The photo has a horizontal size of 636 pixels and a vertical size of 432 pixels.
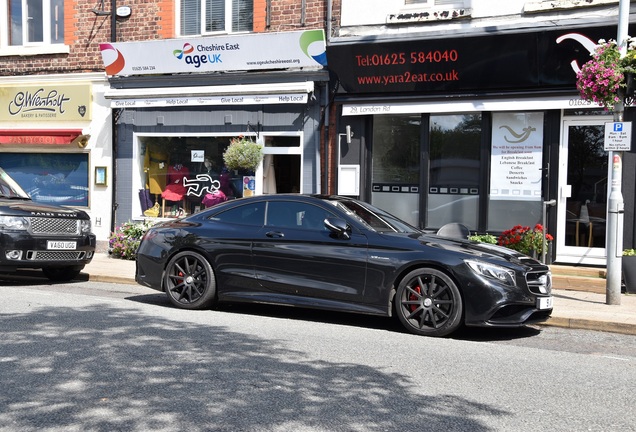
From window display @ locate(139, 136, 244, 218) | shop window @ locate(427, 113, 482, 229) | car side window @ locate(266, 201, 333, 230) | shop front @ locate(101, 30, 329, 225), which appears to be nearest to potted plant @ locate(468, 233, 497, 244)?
shop window @ locate(427, 113, 482, 229)

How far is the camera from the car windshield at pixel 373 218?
8328 mm

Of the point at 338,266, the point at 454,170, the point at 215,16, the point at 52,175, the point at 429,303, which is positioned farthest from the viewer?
the point at 52,175

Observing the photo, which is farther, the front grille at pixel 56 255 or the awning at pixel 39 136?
the awning at pixel 39 136

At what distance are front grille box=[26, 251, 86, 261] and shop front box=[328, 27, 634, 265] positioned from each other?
17.3 feet

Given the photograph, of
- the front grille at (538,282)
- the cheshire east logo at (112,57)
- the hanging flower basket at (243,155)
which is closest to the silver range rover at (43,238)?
the hanging flower basket at (243,155)

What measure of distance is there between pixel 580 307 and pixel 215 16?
383 inches

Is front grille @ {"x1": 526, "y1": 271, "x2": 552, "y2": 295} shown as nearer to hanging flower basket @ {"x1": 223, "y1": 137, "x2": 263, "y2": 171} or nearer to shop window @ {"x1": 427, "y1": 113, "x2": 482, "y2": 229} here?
shop window @ {"x1": 427, "y1": 113, "x2": 482, "y2": 229}

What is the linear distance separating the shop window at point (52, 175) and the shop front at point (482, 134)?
20.7ft

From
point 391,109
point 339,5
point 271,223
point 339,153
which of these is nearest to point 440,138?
point 391,109

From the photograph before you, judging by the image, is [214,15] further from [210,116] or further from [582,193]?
[582,193]

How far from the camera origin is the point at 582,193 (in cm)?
1243

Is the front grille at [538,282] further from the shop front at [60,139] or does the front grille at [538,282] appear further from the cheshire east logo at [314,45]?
the shop front at [60,139]

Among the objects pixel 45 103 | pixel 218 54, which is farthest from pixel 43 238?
pixel 45 103

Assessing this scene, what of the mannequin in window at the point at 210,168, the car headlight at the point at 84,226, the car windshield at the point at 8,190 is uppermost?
the mannequin in window at the point at 210,168
